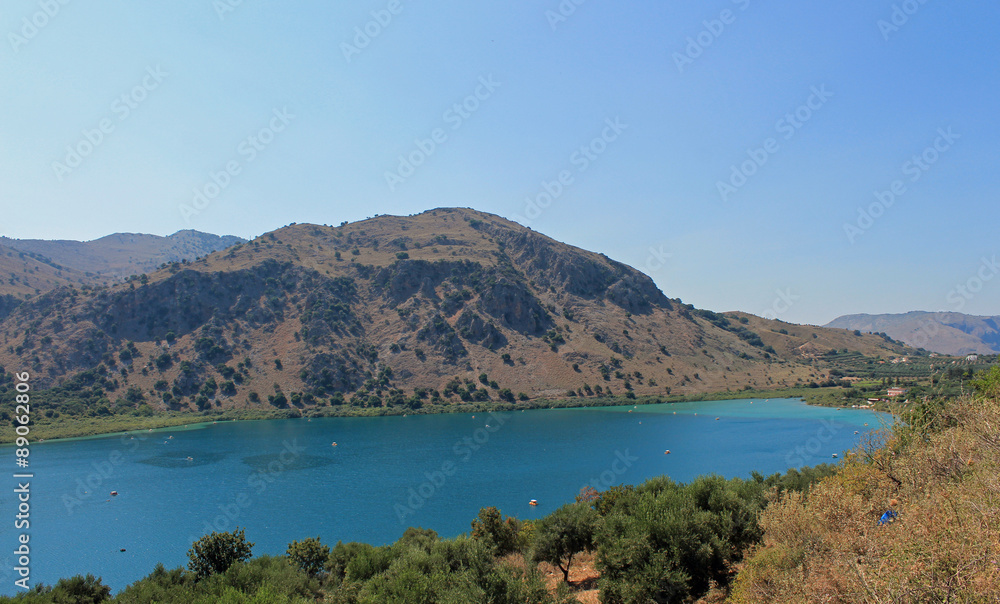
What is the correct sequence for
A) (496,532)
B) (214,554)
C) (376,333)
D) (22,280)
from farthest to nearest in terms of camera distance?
(22,280) → (376,333) → (496,532) → (214,554)

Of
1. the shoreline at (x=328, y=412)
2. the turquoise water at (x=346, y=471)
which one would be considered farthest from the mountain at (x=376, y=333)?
the turquoise water at (x=346, y=471)

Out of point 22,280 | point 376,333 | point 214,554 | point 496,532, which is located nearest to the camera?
point 214,554

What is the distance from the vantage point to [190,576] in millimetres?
25812

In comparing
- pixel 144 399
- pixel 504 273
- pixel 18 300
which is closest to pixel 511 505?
pixel 144 399

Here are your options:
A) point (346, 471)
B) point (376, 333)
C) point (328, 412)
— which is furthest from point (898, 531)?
point (376, 333)

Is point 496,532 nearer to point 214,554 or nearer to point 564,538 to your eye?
point 564,538

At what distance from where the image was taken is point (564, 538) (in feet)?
86.6

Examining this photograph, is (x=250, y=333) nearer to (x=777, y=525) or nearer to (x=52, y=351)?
(x=52, y=351)

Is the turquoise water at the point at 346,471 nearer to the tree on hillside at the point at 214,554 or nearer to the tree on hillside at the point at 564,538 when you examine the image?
the tree on hillside at the point at 214,554

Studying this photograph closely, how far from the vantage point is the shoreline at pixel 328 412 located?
90.0 m

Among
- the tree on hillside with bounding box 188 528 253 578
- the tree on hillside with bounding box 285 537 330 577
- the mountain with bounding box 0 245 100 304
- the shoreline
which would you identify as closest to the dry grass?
the tree on hillside with bounding box 285 537 330 577

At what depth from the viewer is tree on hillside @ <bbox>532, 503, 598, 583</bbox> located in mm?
26484

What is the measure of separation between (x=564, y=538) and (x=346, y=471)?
44.6 metres

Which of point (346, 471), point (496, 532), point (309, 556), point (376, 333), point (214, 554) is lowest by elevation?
point (346, 471)
